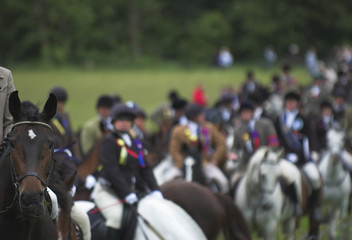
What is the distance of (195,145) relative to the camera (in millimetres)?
11227

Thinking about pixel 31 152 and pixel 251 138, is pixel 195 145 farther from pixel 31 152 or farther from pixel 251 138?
pixel 31 152

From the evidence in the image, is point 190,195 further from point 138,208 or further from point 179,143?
point 179,143

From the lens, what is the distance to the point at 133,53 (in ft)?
178

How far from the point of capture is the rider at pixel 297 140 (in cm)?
1170

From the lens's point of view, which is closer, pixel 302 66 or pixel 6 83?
pixel 6 83

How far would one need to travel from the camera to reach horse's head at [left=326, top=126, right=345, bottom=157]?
12469 mm

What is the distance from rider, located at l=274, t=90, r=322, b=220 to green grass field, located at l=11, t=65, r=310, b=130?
1913 cm


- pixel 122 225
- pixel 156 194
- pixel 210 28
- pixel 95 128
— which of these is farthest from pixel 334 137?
pixel 210 28

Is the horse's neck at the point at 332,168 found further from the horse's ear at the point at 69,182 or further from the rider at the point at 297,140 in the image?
the horse's ear at the point at 69,182

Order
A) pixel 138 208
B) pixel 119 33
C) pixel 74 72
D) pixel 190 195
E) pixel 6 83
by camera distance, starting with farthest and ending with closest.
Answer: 1. pixel 119 33
2. pixel 74 72
3. pixel 190 195
4. pixel 138 208
5. pixel 6 83

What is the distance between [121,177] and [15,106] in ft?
9.21

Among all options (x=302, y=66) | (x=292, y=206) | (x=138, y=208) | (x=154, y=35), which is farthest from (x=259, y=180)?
(x=154, y=35)

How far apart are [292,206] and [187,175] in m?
1.79

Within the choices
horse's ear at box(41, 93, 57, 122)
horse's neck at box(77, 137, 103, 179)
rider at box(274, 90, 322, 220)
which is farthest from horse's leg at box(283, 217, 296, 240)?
horse's ear at box(41, 93, 57, 122)
